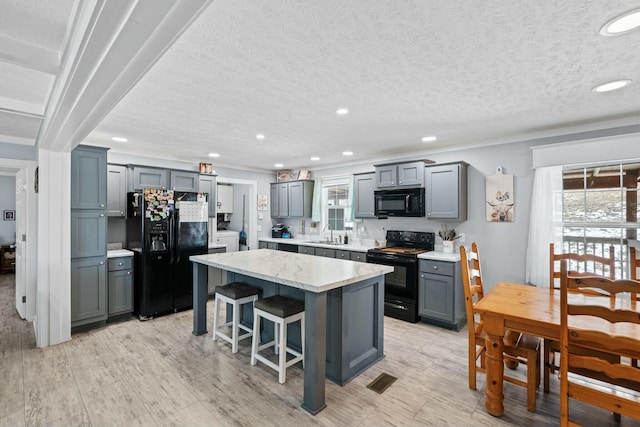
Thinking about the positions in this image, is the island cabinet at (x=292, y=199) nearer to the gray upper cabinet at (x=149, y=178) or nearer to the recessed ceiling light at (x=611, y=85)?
the gray upper cabinet at (x=149, y=178)

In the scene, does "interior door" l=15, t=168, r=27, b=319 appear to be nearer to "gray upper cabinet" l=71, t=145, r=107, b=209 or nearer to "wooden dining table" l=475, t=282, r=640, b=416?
"gray upper cabinet" l=71, t=145, r=107, b=209

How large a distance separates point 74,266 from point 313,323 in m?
3.12

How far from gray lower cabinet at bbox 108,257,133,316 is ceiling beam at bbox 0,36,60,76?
261 cm

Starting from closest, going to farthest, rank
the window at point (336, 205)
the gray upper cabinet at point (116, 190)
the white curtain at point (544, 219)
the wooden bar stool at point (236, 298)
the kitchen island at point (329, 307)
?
the kitchen island at point (329, 307), the wooden bar stool at point (236, 298), the white curtain at point (544, 219), the gray upper cabinet at point (116, 190), the window at point (336, 205)

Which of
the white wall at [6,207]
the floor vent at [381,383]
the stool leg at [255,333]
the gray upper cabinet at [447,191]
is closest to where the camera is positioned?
the floor vent at [381,383]

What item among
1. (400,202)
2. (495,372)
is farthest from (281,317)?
(400,202)

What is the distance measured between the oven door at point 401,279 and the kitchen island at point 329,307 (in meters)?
1.21

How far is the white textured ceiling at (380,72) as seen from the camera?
1522 millimetres

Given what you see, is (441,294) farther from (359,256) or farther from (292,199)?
(292,199)

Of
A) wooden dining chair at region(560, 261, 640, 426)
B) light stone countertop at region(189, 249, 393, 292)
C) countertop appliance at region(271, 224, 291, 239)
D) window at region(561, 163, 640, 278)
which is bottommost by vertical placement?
wooden dining chair at region(560, 261, 640, 426)

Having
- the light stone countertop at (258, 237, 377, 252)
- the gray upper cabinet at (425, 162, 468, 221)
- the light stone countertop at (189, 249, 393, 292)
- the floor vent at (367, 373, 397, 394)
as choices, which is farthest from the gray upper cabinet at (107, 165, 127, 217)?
the gray upper cabinet at (425, 162, 468, 221)

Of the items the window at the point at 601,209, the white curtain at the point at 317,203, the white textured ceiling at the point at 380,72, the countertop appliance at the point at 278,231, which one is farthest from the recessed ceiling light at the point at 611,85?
the countertop appliance at the point at 278,231

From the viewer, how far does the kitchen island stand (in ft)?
7.11

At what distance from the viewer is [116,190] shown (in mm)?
4195
